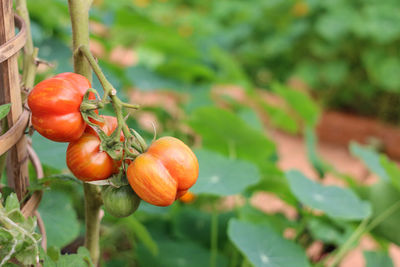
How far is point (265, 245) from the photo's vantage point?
822mm

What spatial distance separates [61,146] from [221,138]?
19.8 inches

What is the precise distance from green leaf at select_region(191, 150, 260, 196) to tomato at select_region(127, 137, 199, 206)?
1.25 feet

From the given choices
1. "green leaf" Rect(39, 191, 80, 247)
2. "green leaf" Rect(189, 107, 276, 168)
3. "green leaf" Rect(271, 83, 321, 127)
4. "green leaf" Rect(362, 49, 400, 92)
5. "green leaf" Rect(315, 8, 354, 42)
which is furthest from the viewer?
"green leaf" Rect(315, 8, 354, 42)

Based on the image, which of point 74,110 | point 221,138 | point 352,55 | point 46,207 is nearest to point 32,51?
point 74,110

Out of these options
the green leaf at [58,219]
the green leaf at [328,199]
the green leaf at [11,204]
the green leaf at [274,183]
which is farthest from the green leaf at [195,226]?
the green leaf at [11,204]

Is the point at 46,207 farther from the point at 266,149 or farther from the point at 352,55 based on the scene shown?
the point at 352,55

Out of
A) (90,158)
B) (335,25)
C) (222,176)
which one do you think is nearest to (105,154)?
(90,158)

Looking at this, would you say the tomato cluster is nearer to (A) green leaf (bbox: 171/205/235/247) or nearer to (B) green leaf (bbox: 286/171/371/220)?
(B) green leaf (bbox: 286/171/371/220)

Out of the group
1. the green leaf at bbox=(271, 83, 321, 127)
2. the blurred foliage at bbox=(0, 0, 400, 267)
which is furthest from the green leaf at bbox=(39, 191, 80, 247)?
the green leaf at bbox=(271, 83, 321, 127)

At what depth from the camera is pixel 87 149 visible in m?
0.40

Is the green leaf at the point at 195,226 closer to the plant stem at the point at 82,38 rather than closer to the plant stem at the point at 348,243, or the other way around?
the plant stem at the point at 348,243

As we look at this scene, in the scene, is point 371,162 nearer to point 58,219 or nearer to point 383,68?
point 58,219

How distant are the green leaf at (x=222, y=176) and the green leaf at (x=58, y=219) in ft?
0.76

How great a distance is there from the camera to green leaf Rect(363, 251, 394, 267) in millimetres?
926
